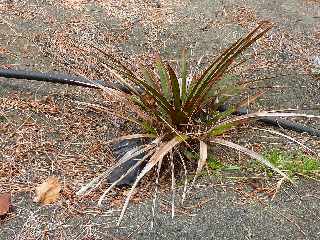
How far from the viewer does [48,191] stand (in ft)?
9.01

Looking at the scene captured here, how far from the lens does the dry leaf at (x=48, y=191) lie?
270 centimetres

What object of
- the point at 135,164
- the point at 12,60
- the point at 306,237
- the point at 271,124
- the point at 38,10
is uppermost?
the point at 38,10

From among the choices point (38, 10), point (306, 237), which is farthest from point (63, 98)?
point (306, 237)

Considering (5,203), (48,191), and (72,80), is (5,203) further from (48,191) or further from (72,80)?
(72,80)

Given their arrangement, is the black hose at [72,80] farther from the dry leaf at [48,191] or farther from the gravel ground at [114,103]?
the dry leaf at [48,191]

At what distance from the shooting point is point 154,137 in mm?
2957

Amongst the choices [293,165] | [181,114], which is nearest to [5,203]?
[181,114]

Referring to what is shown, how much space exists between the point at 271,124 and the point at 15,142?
1.54 m

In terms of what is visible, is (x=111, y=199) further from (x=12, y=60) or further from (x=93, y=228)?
(x=12, y=60)

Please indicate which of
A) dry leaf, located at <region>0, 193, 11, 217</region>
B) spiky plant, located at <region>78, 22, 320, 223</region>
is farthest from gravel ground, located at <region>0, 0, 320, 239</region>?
spiky plant, located at <region>78, 22, 320, 223</region>

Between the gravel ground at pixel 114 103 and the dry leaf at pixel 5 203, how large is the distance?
3 centimetres

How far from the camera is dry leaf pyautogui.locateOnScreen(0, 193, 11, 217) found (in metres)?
2.60

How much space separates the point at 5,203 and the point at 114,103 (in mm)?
1114

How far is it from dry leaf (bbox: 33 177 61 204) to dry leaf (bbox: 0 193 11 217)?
0.12 m
